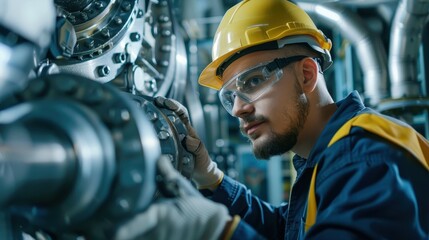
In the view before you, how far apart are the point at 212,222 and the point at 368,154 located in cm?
40

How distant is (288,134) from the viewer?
1402 millimetres

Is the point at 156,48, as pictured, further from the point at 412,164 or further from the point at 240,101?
the point at 412,164

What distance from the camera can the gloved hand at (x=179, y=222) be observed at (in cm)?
68

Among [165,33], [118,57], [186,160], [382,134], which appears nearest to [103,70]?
[118,57]

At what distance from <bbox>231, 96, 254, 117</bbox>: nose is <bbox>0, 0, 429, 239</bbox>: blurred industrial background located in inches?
6.7

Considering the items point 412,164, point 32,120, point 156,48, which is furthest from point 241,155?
point 32,120

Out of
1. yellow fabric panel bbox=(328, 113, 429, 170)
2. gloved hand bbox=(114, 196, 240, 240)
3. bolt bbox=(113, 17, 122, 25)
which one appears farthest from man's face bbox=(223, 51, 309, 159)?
gloved hand bbox=(114, 196, 240, 240)

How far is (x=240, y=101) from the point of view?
143 cm

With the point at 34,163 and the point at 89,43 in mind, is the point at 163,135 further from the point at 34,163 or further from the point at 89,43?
the point at 34,163

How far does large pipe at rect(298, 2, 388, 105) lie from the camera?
3455 millimetres

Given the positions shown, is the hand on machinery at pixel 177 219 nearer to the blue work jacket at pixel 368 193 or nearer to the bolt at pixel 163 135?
the blue work jacket at pixel 368 193

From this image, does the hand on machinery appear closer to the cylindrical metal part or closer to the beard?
the cylindrical metal part

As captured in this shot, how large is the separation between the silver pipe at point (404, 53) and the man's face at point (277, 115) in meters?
1.92

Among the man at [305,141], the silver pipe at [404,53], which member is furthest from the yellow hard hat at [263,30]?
the silver pipe at [404,53]
